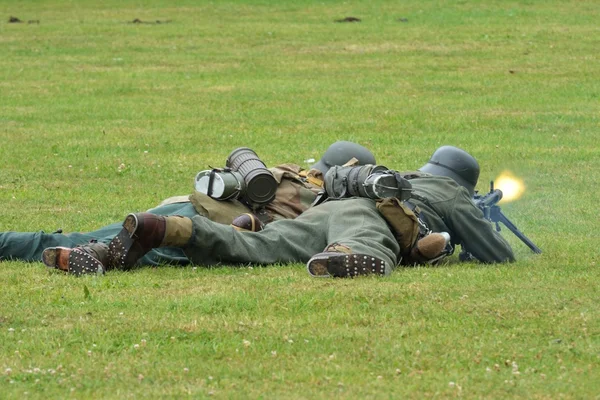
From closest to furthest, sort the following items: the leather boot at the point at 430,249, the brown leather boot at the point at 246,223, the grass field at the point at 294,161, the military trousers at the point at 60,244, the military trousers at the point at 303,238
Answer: the grass field at the point at 294,161 < the military trousers at the point at 303,238 < the leather boot at the point at 430,249 < the military trousers at the point at 60,244 < the brown leather boot at the point at 246,223

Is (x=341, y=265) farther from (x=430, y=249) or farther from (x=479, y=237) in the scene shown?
(x=479, y=237)

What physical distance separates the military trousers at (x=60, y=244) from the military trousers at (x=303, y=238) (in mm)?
202

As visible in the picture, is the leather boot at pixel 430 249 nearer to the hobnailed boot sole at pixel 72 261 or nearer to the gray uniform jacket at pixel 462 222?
the gray uniform jacket at pixel 462 222

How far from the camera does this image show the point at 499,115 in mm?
17812

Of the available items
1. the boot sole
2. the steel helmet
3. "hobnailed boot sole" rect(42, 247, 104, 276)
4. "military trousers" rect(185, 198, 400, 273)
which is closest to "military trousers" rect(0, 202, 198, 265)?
"military trousers" rect(185, 198, 400, 273)

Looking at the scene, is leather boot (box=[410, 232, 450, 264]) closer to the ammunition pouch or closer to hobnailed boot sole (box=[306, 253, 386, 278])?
the ammunition pouch

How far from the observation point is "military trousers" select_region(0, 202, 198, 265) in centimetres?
807

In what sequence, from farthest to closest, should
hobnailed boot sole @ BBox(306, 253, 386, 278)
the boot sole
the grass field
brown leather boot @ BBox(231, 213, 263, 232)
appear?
brown leather boot @ BBox(231, 213, 263, 232) → the boot sole → hobnailed boot sole @ BBox(306, 253, 386, 278) → the grass field

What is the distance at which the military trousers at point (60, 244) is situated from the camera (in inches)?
318

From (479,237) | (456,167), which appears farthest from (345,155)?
(479,237)

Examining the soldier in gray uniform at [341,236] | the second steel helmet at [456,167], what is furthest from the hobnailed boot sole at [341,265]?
the second steel helmet at [456,167]

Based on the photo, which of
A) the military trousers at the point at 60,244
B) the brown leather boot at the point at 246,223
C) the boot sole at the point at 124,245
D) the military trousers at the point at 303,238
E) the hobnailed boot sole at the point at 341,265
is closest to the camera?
the hobnailed boot sole at the point at 341,265

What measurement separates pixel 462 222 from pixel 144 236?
220 cm

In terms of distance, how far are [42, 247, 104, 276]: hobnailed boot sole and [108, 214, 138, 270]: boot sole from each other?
123mm
